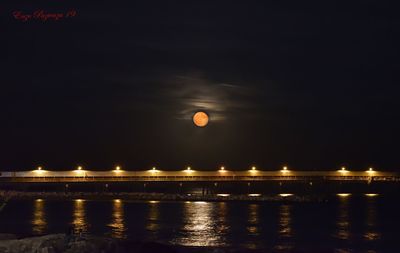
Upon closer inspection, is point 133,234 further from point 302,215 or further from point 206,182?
point 206,182

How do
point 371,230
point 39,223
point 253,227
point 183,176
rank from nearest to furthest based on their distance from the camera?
point 253,227 < point 371,230 < point 39,223 < point 183,176

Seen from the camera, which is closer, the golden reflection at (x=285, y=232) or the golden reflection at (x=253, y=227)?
the golden reflection at (x=285, y=232)

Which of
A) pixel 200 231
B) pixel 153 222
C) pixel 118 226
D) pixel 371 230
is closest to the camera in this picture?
pixel 200 231

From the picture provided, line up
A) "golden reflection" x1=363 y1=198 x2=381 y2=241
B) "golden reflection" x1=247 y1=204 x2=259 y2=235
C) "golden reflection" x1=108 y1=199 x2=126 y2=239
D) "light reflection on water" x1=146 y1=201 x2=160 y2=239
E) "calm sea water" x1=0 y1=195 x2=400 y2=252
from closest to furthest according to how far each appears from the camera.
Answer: "calm sea water" x1=0 y1=195 x2=400 y2=252, "golden reflection" x1=108 y1=199 x2=126 y2=239, "golden reflection" x1=363 y1=198 x2=381 y2=241, "light reflection on water" x1=146 y1=201 x2=160 y2=239, "golden reflection" x1=247 y1=204 x2=259 y2=235

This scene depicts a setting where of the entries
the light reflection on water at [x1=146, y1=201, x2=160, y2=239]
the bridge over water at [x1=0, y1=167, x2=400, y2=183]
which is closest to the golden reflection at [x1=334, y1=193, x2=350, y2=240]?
the light reflection on water at [x1=146, y1=201, x2=160, y2=239]

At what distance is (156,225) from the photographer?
266 ft

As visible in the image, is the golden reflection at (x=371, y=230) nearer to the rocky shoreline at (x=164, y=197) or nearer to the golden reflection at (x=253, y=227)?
the golden reflection at (x=253, y=227)

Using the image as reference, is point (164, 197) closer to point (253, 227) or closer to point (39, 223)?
point (39, 223)

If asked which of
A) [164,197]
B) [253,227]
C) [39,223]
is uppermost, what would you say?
[164,197]

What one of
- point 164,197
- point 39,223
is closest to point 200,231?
point 39,223

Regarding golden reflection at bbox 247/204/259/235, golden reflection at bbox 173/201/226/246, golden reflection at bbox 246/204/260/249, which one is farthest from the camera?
golden reflection at bbox 247/204/259/235

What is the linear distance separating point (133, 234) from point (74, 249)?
96.7 feet

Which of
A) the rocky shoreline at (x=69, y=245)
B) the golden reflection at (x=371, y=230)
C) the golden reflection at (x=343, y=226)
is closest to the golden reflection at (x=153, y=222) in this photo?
the golden reflection at (x=343, y=226)

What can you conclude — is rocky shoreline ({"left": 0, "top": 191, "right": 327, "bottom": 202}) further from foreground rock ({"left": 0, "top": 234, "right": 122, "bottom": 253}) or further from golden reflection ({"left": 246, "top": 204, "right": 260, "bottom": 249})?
foreground rock ({"left": 0, "top": 234, "right": 122, "bottom": 253})
